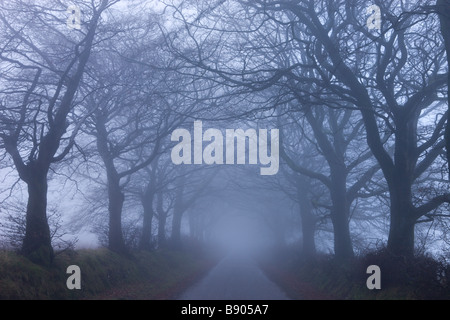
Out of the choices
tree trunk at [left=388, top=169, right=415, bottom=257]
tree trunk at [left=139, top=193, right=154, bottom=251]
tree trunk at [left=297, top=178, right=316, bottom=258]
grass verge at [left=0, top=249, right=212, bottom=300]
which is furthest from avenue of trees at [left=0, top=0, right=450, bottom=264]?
tree trunk at [left=297, top=178, right=316, bottom=258]

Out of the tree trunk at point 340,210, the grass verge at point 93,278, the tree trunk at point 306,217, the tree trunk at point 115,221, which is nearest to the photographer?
the grass verge at point 93,278

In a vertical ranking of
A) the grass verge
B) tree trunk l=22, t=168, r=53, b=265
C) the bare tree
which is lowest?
the grass verge

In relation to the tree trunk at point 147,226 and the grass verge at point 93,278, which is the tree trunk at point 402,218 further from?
the tree trunk at point 147,226

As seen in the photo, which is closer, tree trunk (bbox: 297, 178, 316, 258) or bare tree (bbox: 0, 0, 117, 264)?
bare tree (bbox: 0, 0, 117, 264)

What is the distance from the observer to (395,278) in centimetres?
1148

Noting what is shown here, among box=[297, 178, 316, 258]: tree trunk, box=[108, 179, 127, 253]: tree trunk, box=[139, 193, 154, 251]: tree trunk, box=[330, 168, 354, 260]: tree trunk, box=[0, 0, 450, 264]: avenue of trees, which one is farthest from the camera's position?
box=[297, 178, 316, 258]: tree trunk

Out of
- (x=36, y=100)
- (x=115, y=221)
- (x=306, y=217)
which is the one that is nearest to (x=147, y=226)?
(x=115, y=221)

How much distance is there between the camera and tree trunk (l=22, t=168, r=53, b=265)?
12.5 metres

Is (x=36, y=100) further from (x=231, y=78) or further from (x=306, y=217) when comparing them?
(x=306, y=217)

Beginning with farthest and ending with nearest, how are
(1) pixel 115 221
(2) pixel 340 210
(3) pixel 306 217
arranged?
(3) pixel 306 217 < (1) pixel 115 221 < (2) pixel 340 210

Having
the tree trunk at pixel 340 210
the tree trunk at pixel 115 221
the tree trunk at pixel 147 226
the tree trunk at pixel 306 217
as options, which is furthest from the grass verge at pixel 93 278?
the tree trunk at pixel 306 217

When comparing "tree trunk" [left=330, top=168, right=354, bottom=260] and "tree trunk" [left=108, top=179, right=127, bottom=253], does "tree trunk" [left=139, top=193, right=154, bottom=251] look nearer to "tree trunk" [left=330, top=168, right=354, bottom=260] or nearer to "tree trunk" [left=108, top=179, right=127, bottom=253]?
"tree trunk" [left=108, top=179, right=127, bottom=253]

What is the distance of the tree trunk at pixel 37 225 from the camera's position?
1250 cm

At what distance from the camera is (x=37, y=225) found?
12.8 m
